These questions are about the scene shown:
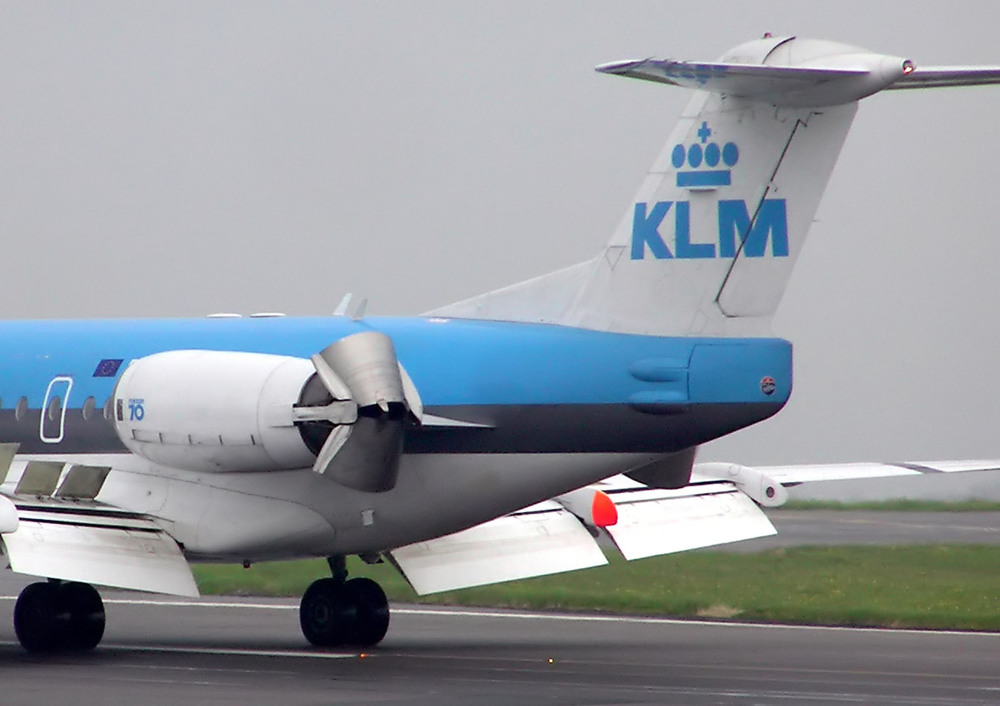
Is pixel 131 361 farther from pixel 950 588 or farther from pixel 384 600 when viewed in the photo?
pixel 950 588

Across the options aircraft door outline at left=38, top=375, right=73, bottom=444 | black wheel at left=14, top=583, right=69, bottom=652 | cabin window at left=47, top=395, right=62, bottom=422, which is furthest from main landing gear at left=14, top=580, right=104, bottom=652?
cabin window at left=47, top=395, right=62, bottom=422

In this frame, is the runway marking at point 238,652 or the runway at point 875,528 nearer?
the runway marking at point 238,652

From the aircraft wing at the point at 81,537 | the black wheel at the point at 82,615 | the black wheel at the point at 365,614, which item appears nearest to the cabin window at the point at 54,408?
the aircraft wing at the point at 81,537

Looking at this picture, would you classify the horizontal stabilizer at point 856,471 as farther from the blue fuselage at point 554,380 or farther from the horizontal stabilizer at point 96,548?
the horizontal stabilizer at point 96,548

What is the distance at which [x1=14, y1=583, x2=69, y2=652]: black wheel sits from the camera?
66.9ft

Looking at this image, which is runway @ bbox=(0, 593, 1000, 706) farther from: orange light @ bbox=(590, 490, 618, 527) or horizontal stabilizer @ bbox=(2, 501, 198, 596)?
orange light @ bbox=(590, 490, 618, 527)

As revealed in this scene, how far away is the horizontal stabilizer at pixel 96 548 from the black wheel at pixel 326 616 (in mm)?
2353

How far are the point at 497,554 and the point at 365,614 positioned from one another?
5.57 feet

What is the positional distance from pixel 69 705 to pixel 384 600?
6.75m

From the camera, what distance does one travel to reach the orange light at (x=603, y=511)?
21.6 metres

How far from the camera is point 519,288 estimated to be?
19.7m

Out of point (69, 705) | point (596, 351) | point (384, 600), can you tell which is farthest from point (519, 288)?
point (69, 705)

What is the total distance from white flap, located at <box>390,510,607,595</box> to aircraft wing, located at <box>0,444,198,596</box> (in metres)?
3.01

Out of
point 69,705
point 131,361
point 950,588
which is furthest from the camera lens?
point 950,588
